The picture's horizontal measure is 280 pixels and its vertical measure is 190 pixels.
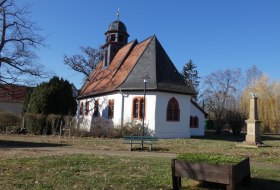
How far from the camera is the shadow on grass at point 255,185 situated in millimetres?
9078

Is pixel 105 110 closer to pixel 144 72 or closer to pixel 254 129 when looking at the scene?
pixel 144 72

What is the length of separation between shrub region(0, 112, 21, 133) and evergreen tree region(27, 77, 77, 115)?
1.34 metres

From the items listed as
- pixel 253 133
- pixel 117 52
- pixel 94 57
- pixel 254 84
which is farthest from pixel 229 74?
pixel 253 133

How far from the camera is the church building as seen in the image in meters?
30.0

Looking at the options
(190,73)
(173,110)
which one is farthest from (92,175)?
(190,73)

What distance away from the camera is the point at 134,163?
12.5 m

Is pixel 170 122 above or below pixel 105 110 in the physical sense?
below

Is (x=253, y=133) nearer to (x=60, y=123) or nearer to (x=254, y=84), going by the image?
(x=60, y=123)

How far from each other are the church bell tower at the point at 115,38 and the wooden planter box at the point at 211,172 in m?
33.0

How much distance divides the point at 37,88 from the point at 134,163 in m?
21.5

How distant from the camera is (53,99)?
31.0 m

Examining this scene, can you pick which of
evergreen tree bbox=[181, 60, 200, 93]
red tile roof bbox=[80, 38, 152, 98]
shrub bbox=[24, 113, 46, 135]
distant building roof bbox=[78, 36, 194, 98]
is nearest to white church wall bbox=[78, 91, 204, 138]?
distant building roof bbox=[78, 36, 194, 98]

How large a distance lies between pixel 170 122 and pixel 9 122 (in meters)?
13.9

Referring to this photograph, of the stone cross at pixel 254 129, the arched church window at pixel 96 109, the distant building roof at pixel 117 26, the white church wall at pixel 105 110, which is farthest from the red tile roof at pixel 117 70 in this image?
the stone cross at pixel 254 129
